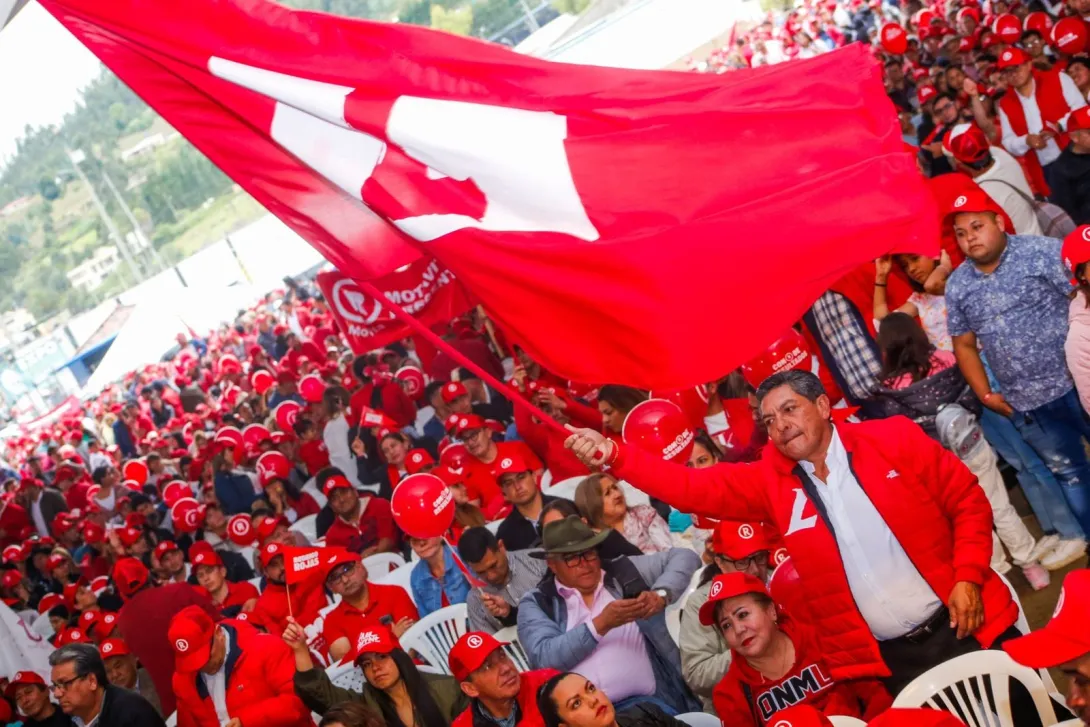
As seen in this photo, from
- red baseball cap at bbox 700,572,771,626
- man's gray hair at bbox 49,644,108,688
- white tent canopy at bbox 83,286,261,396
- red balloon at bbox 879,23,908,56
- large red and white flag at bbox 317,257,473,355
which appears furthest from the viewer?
white tent canopy at bbox 83,286,261,396

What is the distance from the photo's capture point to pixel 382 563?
8328mm

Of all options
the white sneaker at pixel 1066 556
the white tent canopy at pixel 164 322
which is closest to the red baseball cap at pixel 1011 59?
the white sneaker at pixel 1066 556

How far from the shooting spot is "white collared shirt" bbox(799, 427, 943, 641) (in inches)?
152

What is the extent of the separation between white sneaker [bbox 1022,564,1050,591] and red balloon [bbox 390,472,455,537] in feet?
10.5

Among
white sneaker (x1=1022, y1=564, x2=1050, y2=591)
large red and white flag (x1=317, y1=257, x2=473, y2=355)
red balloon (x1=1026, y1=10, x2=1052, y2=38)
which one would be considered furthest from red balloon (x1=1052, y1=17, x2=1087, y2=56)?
→ large red and white flag (x1=317, y1=257, x2=473, y2=355)

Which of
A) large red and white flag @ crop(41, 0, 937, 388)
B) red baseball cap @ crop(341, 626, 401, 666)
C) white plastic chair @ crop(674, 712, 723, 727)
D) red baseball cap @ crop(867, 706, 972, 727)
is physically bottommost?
white plastic chair @ crop(674, 712, 723, 727)

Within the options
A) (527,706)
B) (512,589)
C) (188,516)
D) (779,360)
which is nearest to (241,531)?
(188,516)

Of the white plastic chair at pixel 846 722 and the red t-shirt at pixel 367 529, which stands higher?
the white plastic chair at pixel 846 722

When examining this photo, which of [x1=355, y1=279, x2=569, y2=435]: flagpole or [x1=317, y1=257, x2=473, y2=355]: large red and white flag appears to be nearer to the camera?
[x1=355, y1=279, x2=569, y2=435]: flagpole

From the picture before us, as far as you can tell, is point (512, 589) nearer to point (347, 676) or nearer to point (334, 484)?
point (347, 676)

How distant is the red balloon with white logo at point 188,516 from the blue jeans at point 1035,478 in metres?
8.34

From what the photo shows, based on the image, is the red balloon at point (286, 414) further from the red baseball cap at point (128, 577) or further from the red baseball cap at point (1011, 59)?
the red baseball cap at point (1011, 59)

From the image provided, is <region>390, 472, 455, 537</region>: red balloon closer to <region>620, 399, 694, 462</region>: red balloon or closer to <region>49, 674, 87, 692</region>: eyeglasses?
<region>620, 399, 694, 462</region>: red balloon

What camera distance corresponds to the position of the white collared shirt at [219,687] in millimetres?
6820
